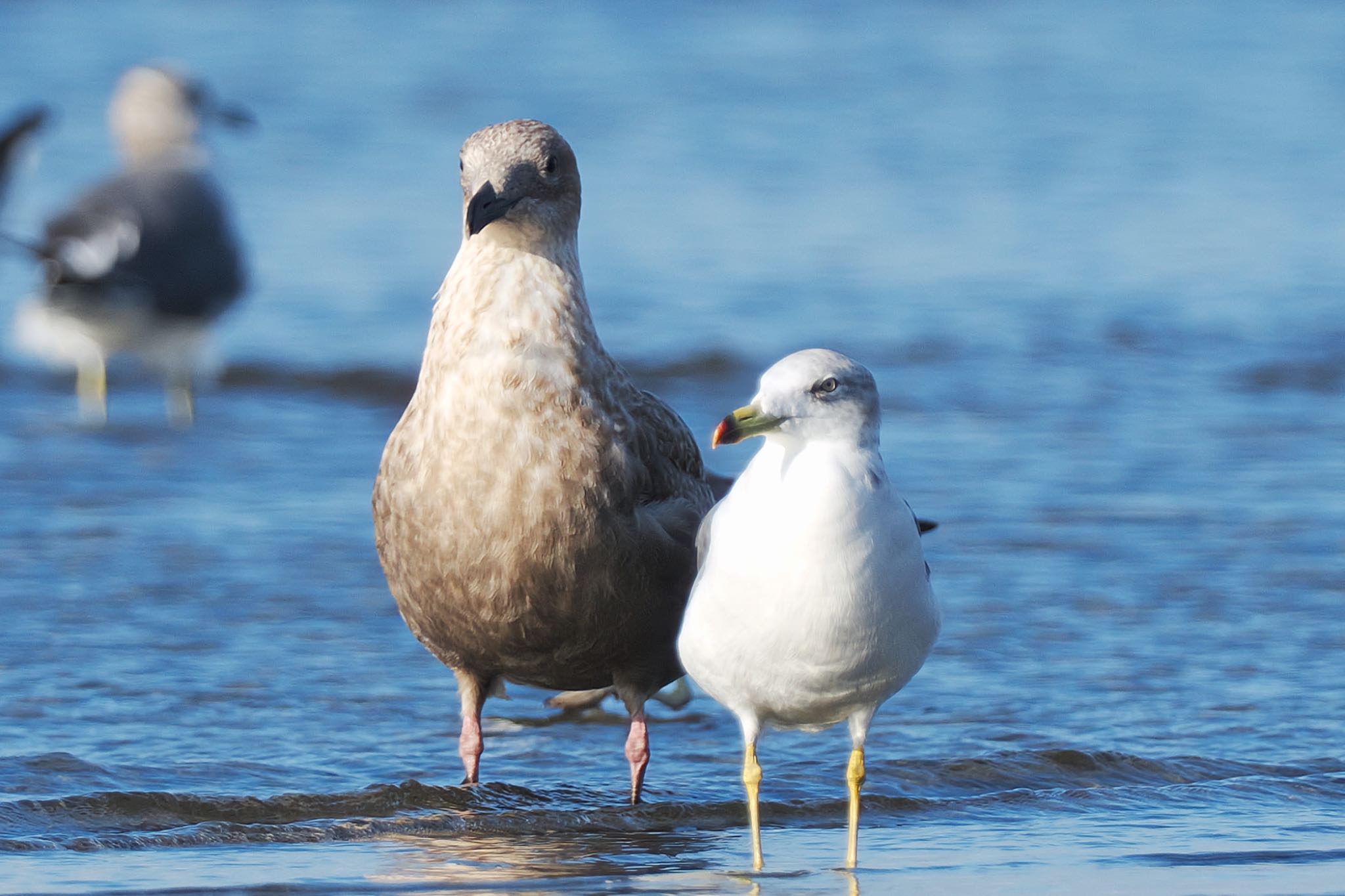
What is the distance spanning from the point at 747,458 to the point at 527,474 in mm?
4182

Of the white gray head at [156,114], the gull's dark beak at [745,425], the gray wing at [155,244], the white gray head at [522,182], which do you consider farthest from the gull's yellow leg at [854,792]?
the white gray head at [156,114]

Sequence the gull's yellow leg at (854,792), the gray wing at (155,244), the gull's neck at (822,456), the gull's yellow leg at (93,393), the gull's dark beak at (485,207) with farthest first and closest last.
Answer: the gray wing at (155,244)
the gull's yellow leg at (93,393)
the gull's dark beak at (485,207)
the gull's yellow leg at (854,792)
the gull's neck at (822,456)

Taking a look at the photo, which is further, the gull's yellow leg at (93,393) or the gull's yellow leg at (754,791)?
the gull's yellow leg at (93,393)

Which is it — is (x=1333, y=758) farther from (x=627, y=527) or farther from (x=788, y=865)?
(x=627, y=527)

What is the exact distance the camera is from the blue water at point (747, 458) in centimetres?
530

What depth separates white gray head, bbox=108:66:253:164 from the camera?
43.0 ft

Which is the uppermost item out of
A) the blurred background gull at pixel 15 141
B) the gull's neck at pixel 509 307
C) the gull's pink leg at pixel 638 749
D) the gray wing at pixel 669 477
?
the blurred background gull at pixel 15 141

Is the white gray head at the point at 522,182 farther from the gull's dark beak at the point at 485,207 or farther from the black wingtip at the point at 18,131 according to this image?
the black wingtip at the point at 18,131

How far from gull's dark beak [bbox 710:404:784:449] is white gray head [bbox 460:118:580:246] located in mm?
947

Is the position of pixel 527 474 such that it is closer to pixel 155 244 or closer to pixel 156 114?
pixel 155 244

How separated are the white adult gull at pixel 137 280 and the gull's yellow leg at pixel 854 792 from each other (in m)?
7.60

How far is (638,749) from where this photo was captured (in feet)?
17.8

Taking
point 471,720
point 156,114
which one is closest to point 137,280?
point 156,114

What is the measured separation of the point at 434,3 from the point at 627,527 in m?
23.7
